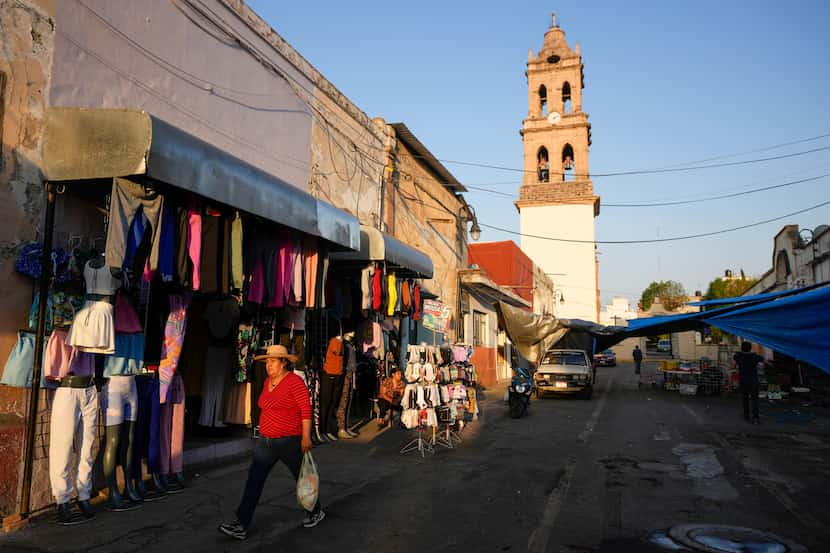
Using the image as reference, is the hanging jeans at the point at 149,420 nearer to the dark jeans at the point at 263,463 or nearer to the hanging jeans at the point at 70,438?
the hanging jeans at the point at 70,438

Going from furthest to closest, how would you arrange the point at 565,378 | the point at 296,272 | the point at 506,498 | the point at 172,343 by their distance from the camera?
the point at 565,378, the point at 296,272, the point at 172,343, the point at 506,498

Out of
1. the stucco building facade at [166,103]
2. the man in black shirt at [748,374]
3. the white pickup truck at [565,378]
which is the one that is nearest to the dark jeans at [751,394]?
the man in black shirt at [748,374]

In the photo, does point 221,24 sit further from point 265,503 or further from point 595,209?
point 595,209

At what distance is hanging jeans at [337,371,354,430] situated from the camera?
1123 centimetres

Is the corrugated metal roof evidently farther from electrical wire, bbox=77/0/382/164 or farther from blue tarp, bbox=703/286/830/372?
blue tarp, bbox=703/286/830/372

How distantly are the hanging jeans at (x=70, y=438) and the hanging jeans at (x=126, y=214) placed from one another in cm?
144

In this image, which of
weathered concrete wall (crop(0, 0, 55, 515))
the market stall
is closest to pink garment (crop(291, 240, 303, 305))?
the market stall

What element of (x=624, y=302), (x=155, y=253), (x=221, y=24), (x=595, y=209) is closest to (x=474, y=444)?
(x=155, y=253)

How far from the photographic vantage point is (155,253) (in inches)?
254

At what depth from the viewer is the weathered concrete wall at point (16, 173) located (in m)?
5.84

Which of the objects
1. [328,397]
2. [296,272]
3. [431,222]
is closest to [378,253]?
[296,272]

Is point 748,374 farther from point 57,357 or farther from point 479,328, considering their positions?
point 57,357

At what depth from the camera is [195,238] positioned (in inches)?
279

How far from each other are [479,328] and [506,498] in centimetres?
1942
